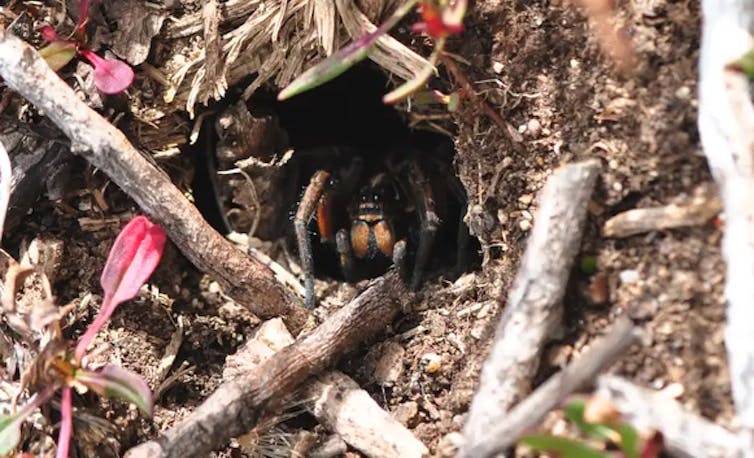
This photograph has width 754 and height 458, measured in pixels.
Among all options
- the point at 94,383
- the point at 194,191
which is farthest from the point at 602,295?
the point at 194,191

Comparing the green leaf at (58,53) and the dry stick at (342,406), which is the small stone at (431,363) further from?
the green leaf at (58,53)

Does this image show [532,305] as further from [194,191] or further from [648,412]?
[194,191]

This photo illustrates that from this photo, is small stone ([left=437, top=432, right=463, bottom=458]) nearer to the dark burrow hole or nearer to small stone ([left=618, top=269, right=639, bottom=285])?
small stone ([left=618, top=269, right=639, bottom=285])

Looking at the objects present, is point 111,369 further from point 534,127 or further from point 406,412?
point 534,127

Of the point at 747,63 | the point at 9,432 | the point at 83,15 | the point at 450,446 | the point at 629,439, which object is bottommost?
the point at 450,446

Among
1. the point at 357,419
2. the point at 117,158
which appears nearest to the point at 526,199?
the point at 357,419

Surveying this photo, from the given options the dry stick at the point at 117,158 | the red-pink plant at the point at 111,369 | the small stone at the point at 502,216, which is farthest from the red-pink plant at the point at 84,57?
the small stone at the point at 502,216
